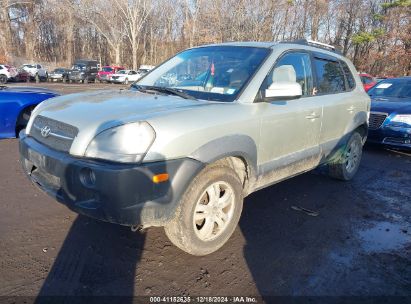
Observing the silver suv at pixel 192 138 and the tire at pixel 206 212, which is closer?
the silver suv at pixel 192 138

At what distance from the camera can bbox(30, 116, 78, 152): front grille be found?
263 cm

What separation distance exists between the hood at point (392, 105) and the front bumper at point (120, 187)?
606cm

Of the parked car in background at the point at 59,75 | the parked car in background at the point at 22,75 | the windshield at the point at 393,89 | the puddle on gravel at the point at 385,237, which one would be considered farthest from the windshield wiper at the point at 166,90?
the parked car in background at the point at 59,75

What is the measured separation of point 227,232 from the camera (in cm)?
315

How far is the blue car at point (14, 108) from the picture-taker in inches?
235

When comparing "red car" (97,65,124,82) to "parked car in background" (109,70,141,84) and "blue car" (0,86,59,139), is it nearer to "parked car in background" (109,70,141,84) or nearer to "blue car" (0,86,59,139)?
"parked car in background" (109,70,141,84)

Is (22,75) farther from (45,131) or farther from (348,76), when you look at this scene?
(45,131)

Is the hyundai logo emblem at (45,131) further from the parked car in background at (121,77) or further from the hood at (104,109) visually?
the parked car in background at (121,77)

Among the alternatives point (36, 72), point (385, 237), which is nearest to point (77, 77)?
point (36, 72)

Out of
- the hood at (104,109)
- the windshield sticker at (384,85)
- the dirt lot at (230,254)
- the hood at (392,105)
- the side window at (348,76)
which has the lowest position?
the dirt lot at (230,254)

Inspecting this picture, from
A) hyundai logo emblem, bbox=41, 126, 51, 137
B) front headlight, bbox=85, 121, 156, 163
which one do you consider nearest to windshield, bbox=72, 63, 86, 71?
hyundai logo emblem, bbox=41, 126, 51, 137

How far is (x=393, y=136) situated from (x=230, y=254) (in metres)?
5.59

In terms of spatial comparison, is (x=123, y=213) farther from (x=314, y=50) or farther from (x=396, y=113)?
(x=396, y=113)

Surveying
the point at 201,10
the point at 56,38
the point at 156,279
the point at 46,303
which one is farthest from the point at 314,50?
the point at 56,38
